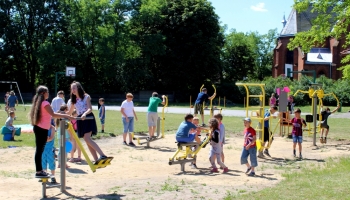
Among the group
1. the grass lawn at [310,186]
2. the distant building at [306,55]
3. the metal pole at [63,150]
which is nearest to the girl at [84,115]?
the metal pole at [63,150]

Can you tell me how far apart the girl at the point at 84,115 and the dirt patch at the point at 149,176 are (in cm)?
76

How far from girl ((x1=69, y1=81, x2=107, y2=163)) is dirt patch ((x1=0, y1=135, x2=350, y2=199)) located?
2.50ft

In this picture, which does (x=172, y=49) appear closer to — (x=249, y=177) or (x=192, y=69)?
(x=192, y=69)

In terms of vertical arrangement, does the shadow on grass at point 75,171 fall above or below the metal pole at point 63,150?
below

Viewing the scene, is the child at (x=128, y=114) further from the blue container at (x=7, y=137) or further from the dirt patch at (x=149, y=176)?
the blue container at (x=7, y=137)

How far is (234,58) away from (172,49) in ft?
86.9

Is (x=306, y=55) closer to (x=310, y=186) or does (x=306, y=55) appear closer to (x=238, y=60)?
(x=238, y=60)

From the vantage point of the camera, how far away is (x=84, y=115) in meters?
8.91

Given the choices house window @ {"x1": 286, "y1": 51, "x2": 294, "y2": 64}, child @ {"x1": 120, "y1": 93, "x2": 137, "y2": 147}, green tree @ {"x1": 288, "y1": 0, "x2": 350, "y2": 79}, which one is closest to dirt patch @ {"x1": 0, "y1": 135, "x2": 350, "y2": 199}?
child @ {"x1": 120, "y1": 93, "x2": 137, "y2": 147}

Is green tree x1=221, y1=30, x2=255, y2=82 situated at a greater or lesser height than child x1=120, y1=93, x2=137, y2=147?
greater

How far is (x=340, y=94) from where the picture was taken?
157 ft

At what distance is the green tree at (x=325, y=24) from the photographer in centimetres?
1880

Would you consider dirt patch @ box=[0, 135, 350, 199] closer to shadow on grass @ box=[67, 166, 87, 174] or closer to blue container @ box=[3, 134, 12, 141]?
shadow on grass @ box=[67, 166, 87, 174]

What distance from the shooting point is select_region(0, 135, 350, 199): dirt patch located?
27.3 ft
